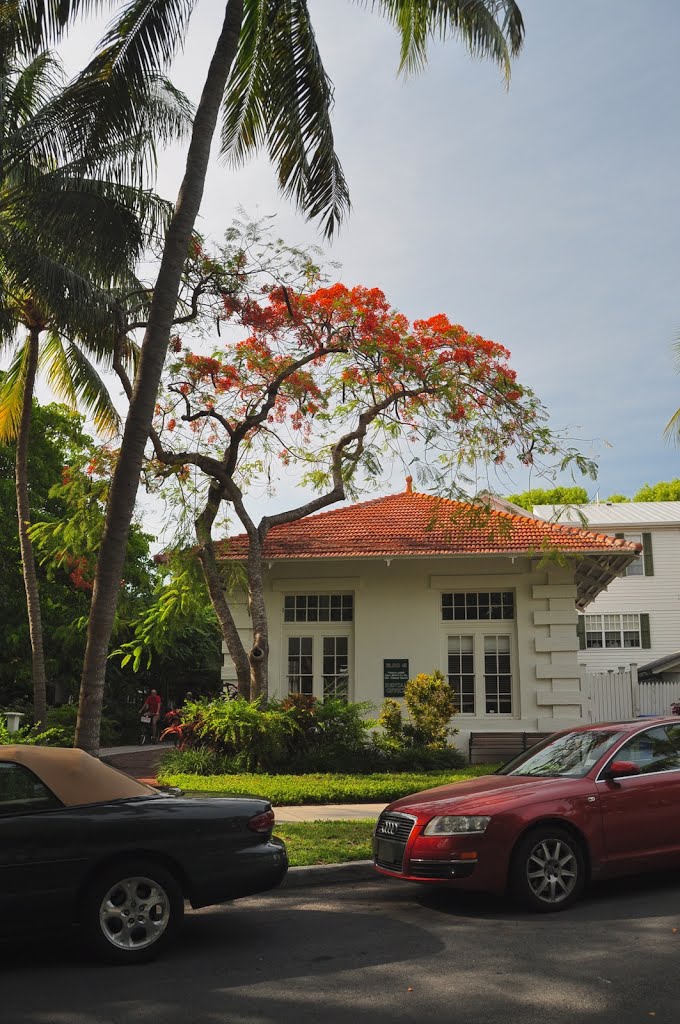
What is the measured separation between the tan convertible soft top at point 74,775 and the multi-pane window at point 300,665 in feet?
41.1

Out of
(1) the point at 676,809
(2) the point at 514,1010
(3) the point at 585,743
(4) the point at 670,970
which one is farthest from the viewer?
(3) the point at 585,743

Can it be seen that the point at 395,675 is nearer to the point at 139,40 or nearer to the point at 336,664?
the point at 336,664

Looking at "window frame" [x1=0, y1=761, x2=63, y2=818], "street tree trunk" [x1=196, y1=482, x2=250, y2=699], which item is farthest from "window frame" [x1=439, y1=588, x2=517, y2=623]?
"window frame" [x1=0, y1=761, x2=63, y2=818]

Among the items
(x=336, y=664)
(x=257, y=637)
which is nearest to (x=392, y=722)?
(x=336, y=664)

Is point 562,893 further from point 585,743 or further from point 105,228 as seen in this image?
point 105,228

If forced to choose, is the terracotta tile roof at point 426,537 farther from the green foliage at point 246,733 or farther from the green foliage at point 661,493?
the green foliage at point 661,493

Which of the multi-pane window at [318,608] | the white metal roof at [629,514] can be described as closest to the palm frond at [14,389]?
the multi-pane window at [318,608]

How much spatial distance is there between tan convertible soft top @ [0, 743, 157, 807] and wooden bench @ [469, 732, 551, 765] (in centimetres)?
1218

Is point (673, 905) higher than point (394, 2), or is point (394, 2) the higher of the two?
point (394, 2)

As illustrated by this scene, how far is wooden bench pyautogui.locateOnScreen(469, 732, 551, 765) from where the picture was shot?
1773 centimetres

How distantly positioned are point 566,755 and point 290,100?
9040mm

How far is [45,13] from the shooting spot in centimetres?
1180

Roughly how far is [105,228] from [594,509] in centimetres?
2826

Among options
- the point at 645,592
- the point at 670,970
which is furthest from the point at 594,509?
the point at 670,970
